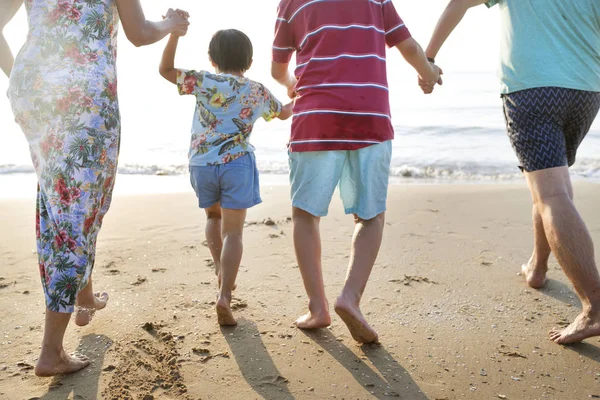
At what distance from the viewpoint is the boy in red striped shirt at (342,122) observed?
2574 mm

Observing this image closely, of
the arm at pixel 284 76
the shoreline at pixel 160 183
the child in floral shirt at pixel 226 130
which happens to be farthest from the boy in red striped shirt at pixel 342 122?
the shoreline at pixel 160 183

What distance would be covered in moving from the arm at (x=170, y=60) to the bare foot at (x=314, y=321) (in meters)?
1.33

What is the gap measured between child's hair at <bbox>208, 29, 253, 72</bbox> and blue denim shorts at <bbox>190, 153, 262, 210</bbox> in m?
0.47

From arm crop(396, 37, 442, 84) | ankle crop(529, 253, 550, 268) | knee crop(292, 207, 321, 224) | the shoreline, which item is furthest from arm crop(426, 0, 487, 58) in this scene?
the shoreline

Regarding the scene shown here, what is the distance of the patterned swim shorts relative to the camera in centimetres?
262

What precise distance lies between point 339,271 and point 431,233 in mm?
1140

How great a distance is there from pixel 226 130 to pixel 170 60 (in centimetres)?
43

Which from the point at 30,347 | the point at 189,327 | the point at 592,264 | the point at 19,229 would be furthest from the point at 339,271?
the point at 19,229

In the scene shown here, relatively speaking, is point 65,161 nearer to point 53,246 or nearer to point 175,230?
point 53,246

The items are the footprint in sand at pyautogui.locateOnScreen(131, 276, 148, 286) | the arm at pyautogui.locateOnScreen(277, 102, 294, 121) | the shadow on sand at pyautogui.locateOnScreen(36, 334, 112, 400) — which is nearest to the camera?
the shadow on sand at pyautogui.locateOnScreen(36, 334, 112, 400)

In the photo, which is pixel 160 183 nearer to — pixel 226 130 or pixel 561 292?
pixel 226 130

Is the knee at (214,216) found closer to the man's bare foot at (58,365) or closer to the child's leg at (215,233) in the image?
the child's leg at (215,233)

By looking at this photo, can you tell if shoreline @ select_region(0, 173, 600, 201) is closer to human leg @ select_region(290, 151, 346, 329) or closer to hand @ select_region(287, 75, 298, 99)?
hand @ select_region(287, 75, 298, 99)

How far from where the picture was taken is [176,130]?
14578 mm
